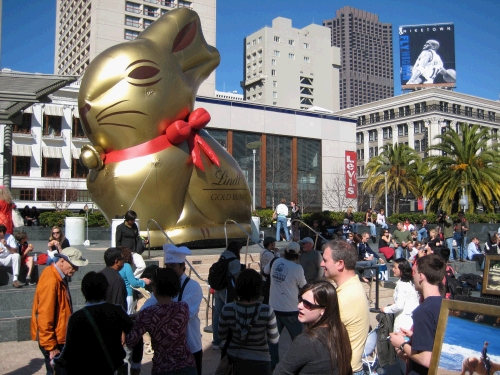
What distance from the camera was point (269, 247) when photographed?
8.61 m

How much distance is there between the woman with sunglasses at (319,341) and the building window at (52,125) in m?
44.2

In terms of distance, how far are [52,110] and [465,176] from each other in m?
33.1

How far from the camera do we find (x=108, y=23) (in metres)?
58.7

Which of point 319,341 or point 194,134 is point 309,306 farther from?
point 194,134

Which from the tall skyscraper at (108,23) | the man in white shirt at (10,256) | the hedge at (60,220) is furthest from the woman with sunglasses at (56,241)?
the tall skyscraper at (108,23)

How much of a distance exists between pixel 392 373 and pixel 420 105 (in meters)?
67.0

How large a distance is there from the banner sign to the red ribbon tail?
40361mm

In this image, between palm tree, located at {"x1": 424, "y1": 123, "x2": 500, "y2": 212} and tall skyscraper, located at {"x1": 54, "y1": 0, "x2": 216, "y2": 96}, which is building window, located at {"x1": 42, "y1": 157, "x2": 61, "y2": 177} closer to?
tall skyscraper, located at {"x1": 54, "y1": 0, "x2": 216, "y2": 96}

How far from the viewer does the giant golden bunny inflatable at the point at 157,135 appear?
11.1 m

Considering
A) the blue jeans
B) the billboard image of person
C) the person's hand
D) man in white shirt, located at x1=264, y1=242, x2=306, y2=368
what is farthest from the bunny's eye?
the billboard image of person

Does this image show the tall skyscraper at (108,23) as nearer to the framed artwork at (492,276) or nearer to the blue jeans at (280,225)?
the blue jeans at (280,225)

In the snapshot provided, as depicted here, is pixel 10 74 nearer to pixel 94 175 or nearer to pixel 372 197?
pixel 94 175

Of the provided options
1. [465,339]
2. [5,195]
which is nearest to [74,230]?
[5,195]

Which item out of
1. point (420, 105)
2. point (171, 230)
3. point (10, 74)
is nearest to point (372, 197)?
point (420, 105)
